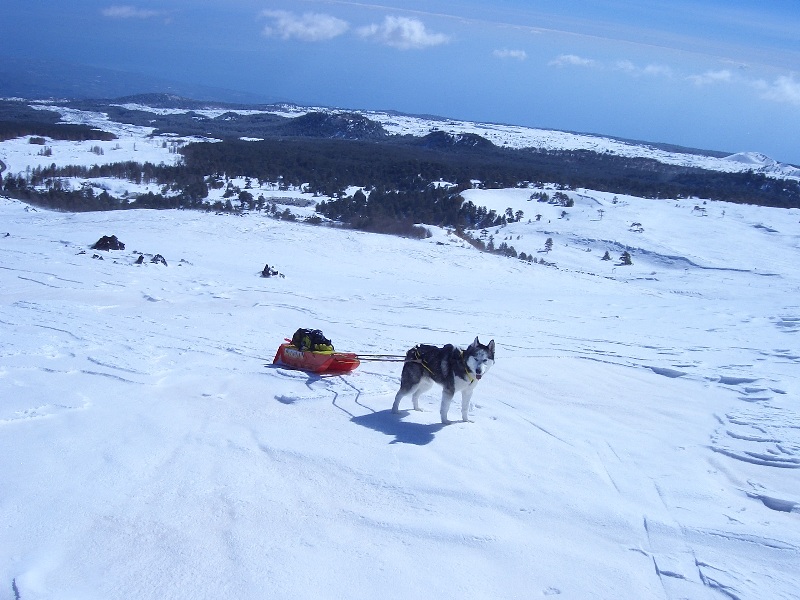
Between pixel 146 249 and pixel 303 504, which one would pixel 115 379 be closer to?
pixel 303 504

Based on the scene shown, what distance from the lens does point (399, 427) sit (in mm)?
6363

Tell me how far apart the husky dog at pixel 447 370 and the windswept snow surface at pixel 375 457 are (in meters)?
0.33

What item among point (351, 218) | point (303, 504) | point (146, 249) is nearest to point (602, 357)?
point (303, 504)

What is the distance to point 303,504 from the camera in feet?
15.7

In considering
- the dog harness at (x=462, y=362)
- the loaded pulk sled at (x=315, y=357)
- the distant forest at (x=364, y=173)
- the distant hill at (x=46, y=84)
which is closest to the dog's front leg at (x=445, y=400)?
the dog harness at (x=462, y=362)

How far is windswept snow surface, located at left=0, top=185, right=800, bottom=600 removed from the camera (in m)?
4.09

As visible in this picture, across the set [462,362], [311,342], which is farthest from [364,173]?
[462,362]

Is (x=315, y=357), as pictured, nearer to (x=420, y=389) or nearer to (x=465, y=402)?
(x=420, y=389)

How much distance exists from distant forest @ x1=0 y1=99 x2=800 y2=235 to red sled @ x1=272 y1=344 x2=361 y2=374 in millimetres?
22348

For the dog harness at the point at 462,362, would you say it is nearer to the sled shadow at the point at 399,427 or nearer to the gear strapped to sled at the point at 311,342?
the sled shadow at the point at 399,427

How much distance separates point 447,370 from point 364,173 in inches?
1987

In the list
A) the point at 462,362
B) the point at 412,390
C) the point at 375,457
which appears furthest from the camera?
the point at 412,390

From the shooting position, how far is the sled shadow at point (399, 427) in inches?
238

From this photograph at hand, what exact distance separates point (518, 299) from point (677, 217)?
31.6 m
